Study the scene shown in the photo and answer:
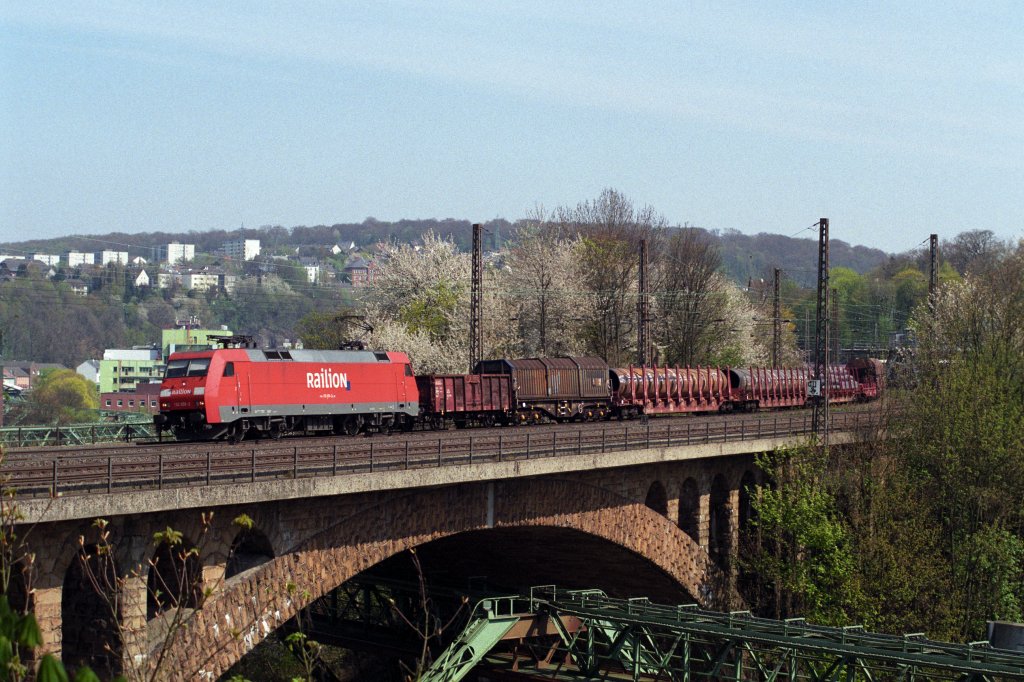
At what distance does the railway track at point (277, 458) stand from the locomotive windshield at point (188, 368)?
202cm

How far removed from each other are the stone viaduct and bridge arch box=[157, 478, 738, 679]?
39mm

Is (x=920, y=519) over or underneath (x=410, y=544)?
underneath

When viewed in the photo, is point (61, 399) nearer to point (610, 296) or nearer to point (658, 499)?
point (610, 296)

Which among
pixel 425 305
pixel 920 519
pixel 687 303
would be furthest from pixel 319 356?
pixel 687 303

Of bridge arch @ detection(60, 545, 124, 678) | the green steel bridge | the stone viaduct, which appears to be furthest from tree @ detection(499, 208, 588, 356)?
bridge arch @ detection(60, 545, 124, 678)

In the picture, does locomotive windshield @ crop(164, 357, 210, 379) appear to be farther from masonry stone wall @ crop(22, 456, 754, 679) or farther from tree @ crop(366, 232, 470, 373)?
tree @ crop(366, 232, 470, 373)

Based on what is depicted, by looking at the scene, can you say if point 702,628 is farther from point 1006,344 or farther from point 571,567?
point 1006,344

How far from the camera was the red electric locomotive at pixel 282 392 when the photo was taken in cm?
3136

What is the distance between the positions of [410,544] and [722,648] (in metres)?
9.36

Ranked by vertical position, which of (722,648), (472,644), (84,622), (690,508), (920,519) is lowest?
(472,644)

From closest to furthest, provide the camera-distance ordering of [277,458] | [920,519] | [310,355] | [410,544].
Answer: [277,458], [410,544], [310,355], [920,519]

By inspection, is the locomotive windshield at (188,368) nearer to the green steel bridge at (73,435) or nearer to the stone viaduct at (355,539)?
the green steel bridge at (73,435)

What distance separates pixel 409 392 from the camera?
132 feet

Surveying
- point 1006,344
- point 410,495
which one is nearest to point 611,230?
point 1006,344
